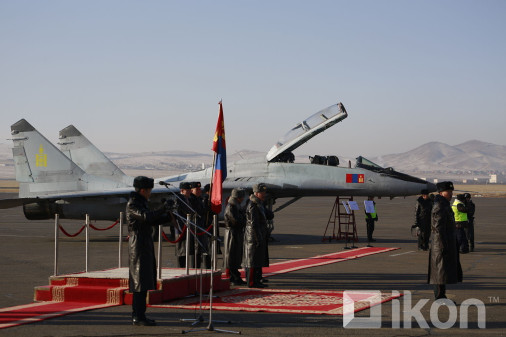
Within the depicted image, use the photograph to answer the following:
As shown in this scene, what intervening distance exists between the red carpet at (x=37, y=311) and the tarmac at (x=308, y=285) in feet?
0.70

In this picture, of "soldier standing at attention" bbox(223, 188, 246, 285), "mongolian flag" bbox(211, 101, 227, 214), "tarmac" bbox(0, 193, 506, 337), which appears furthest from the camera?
"soldier standing at attention" bbox(223, 188, 246, 285)

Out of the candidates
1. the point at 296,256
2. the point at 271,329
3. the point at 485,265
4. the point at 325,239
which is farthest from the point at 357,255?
the point at 271,329

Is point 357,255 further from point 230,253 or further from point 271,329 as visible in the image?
point 271,329

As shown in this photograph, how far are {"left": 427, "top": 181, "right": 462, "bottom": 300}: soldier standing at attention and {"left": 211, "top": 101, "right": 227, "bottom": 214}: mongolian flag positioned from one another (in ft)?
10.4

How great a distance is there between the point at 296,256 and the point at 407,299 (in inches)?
268

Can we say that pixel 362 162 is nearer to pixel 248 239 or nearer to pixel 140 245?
pixel 248 239

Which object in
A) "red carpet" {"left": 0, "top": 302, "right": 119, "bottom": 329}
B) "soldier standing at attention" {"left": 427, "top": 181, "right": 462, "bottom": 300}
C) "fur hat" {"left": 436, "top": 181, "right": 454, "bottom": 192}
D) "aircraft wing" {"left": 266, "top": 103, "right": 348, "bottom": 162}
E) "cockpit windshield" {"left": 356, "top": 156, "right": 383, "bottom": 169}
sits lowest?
"red carpet" {"left": 0, "top": 302, "right": 119, "bottom": 329}

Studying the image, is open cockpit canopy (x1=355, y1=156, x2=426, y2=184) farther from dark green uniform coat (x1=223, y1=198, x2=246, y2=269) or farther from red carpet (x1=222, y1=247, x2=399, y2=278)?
dark green uniform coat (x1=223, y1=198, x2=246, y2=269)

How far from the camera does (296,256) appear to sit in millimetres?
16734

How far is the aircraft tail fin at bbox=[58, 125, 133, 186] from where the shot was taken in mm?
23905

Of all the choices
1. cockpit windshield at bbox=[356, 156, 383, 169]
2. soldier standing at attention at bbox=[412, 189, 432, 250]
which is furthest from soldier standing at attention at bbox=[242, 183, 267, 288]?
cockpit windshield at bbox=[356, 156, 383, 169]

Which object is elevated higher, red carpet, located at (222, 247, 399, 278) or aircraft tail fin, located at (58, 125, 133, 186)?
aircraft tail fin, located at (58, 125, 133, 186)

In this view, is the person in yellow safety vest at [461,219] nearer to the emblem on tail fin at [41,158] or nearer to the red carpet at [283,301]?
the red carpet at [283,301]

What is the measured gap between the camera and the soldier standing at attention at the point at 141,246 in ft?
26.9
